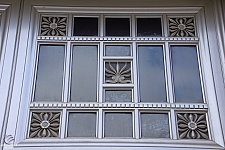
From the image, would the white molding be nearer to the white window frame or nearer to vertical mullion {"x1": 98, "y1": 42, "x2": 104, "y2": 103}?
the white window frame

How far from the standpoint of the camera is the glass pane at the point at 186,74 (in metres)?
2.53

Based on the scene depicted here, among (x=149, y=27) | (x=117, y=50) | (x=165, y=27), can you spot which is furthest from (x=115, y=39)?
(x=165, y=27)

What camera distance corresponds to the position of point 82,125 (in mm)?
2408

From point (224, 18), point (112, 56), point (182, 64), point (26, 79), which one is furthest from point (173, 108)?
point (26, 79)

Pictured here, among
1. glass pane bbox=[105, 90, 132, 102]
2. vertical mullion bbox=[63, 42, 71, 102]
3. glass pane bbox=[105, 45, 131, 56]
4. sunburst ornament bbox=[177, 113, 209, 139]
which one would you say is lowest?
sunburst ornament bbox=[177, 113, 209, 139]

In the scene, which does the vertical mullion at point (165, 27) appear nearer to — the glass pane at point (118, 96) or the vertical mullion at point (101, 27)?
the vertical mullion at point (101, 27)

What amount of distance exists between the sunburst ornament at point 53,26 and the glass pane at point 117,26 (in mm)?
332


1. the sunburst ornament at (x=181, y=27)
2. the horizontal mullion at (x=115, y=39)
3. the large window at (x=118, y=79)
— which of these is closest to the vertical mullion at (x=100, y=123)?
the large window at (x=118, y=79)

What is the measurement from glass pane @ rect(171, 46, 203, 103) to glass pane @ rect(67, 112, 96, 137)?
597 mm

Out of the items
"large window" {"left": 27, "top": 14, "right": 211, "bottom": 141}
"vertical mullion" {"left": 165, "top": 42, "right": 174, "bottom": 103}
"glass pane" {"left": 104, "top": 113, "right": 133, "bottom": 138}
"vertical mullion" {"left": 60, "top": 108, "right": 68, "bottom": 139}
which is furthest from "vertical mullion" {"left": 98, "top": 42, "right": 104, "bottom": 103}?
"vertical mullion" {"left": 165, "top": 42, "right": 174, "bottom": 103}

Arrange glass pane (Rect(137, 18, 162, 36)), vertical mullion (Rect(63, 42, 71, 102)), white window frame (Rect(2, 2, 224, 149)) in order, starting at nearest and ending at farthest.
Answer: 1. white window frame (Rect(2, 2, 224, 149))
2. vertical mullion (Rect(63, 42, 71, 102))
3. glass pane (Rect(137, 18, 162, 36))

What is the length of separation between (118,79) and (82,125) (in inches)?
16.4

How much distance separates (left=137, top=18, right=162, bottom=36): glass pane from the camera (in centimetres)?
282

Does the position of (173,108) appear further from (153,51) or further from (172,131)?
(153,51)
